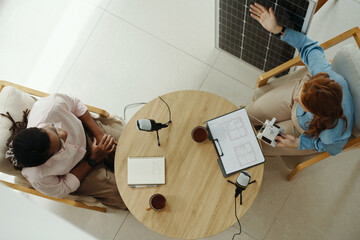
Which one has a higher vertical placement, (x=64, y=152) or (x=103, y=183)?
(x=64, y=152)

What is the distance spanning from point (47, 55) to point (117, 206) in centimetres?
150

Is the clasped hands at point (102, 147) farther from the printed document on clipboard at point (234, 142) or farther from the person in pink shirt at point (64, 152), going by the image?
the printed document on clipboard at point (234, 142)

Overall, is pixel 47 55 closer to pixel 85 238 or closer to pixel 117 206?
pixel 117 206

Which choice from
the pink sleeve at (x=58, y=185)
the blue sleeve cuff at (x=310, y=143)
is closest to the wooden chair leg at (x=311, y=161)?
the blue sleeve cuff at (x=310, y=143)

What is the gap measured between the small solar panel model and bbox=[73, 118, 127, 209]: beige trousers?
113cm

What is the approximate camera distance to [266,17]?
1.81 metres

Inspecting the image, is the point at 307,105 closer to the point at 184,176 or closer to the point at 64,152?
the point at 184,176

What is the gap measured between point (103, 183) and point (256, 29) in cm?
145

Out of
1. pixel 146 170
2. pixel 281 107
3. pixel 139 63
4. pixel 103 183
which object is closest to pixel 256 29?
pixel 281 107

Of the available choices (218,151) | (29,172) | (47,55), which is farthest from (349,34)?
(47,55)

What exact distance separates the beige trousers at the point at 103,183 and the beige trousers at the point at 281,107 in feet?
3.30

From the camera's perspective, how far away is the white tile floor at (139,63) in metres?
2.32

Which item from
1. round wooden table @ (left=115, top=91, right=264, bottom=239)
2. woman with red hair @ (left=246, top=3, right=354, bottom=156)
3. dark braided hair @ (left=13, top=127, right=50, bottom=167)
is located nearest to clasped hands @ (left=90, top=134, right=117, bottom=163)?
round wooden table @ (left=115, top=91, right=264, bottom=239)

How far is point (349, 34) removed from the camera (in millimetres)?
1790
